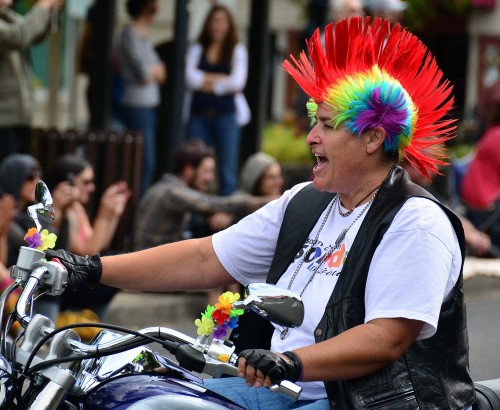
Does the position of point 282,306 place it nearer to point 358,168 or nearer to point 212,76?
point 358,168

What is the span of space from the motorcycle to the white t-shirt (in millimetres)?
421

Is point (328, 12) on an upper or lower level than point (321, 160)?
lower

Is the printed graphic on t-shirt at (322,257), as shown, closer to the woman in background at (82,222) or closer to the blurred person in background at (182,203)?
the woman in background at (82,222)

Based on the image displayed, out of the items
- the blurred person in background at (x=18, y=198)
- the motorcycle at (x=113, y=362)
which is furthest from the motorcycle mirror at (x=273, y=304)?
the blurred person in background at (x=18, y=198)

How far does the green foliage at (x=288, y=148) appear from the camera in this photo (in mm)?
14508

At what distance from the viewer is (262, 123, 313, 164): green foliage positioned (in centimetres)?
1451

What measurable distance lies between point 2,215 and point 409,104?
3.66m

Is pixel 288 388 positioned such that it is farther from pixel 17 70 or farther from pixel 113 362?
pixel 17 70

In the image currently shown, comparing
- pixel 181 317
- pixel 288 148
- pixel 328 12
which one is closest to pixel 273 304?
pixel 181 317

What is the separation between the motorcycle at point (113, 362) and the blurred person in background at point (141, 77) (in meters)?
7.03

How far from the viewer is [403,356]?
3363mm

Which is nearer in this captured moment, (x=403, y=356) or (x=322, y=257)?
(x=403, y=356)

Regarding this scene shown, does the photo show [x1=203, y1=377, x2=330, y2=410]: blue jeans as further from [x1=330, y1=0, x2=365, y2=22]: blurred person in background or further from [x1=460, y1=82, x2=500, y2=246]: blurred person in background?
[x1=460, y1=82, x2=500, y2=246]: blurred person in background

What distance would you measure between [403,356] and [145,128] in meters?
7.30
